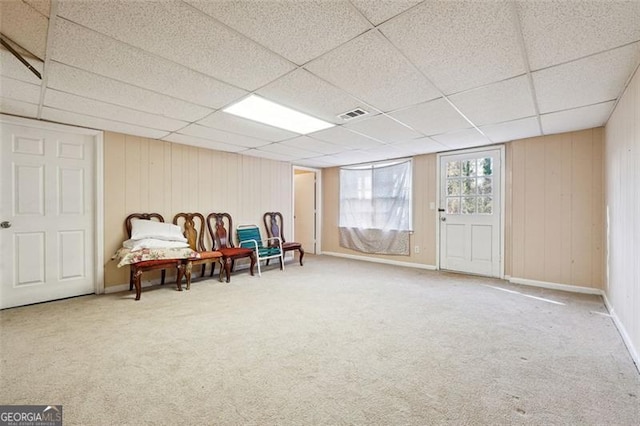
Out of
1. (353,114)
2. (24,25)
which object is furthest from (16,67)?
(353,114)

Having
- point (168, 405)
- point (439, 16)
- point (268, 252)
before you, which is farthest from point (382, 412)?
point (268, 252)

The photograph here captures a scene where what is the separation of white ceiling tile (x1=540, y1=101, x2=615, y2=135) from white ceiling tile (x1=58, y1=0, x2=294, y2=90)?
118 inches

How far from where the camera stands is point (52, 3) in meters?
1.43

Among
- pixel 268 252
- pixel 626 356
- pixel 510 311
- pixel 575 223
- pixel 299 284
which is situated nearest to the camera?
pixel 626 356

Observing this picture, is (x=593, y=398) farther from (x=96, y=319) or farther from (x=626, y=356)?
(x=96, y=319)

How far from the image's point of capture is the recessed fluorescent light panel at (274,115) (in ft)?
9.09

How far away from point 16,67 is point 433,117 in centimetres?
361

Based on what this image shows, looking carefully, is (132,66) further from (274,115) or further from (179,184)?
(179,184)

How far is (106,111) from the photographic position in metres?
2.96

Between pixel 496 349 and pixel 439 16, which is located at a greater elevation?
pixel 439 16

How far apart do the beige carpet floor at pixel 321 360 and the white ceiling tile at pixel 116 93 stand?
2.10 m

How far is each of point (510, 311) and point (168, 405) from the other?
10.6ft

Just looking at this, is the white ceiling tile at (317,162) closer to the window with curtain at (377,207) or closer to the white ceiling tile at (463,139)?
the window with curtain at (377,207)

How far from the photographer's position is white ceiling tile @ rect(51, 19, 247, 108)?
67.9 inches
